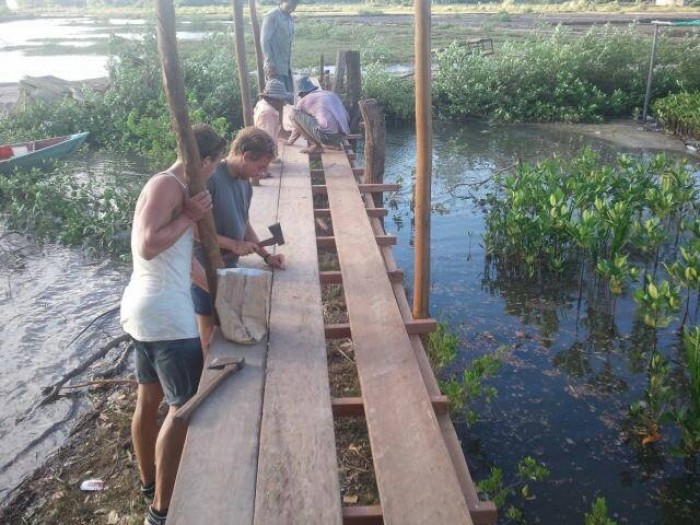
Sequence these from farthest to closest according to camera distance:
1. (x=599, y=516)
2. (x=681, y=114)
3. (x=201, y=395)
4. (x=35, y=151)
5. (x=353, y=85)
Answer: (x=681, y=114), (x=35, y=151), (x=353, y=85), (x=599, y=516), (x=201, y=395)

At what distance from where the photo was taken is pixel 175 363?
125 inches

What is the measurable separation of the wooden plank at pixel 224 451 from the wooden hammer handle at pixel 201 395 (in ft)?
0.08

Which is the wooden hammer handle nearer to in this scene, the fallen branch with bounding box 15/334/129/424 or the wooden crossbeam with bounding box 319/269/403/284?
the wooden crossbeam with bounding box 319/269/403/284

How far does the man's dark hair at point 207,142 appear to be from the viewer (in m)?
3.32

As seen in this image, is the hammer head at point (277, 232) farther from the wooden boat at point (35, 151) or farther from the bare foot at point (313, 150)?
the wooden boat at point (35, 151)

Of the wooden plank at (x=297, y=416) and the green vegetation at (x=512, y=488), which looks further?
the green vegetation at (x=512, y=488)

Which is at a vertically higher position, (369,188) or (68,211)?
(369,188)

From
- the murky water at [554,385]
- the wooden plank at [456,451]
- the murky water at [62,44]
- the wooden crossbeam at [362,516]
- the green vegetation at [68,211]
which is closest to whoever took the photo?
the wooden crossbeam at [362,516]

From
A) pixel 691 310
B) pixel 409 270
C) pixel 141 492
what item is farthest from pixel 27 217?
pixel 691 310

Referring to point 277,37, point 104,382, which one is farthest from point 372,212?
point 277,37

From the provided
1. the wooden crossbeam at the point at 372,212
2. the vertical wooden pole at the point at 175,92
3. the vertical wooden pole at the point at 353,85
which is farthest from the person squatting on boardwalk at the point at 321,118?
the vertical wooden pole at the point at 175,92

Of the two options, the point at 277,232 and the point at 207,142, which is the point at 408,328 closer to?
the point at 277,232

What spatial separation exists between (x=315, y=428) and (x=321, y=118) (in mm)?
5293

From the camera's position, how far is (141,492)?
13.0ft
